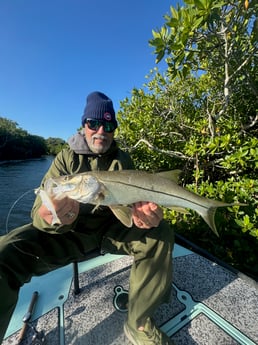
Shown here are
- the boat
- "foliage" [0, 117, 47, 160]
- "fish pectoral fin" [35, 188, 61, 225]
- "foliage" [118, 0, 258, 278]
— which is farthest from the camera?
"foliage" [0, 117, 47, 160]

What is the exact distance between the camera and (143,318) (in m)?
1.53

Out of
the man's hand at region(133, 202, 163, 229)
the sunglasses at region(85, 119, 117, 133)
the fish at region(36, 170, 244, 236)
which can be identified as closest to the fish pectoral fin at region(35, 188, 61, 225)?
the fish at region(36, 170, 244, 236)

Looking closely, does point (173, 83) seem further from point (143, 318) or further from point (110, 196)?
point (143, 318)

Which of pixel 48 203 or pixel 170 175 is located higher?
pixel 170 175

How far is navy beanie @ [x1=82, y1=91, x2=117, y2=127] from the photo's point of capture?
→ 6.39ft

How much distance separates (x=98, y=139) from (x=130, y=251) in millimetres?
1030

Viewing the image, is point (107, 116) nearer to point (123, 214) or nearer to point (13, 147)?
point (123, 214)

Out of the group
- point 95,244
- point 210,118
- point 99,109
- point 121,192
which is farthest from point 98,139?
point 210,118

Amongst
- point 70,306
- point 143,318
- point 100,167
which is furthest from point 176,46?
point 70,306

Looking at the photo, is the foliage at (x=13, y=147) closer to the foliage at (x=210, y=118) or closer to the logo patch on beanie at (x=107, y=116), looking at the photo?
the foliage at (x=210, y=118)

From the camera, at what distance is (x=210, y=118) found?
3.56 m

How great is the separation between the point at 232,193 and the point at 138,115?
10.1ft

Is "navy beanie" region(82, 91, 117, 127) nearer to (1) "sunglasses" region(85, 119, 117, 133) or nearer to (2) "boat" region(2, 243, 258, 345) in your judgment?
(1) "sunglasses" region(85, 119, 117, 133)

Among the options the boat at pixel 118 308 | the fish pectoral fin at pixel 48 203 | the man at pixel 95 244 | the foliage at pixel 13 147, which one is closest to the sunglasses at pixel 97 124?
the man at pixel 95 244
